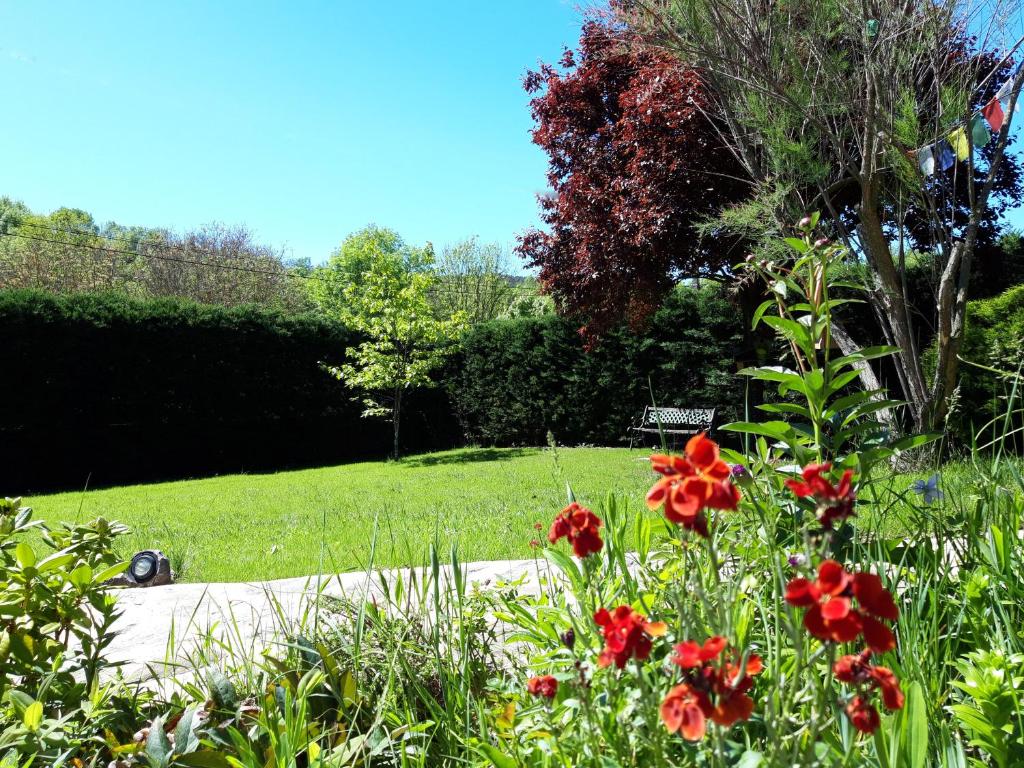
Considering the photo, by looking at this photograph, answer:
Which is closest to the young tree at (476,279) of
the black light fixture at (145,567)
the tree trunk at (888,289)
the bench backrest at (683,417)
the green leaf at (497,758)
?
the bench backrest at (683,417)

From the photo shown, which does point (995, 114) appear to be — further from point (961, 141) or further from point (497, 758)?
point (497, 758)

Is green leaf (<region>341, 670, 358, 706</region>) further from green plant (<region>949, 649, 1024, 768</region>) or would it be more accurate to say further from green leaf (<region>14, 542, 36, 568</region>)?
green plant (<region>949, 649, 1024, 768</region>)

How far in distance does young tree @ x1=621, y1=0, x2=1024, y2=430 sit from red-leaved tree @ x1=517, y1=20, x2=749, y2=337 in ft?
3.34

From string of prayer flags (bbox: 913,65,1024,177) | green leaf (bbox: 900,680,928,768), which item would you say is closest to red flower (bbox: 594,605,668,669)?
green leaf (bbox: 900,680,928,768)

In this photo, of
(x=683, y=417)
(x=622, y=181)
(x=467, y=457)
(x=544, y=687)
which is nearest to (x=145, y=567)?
(x=544, y=687)

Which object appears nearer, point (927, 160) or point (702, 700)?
point (702, 700)

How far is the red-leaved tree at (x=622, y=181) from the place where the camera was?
6.56 meters

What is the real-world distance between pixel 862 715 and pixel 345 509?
556 cm

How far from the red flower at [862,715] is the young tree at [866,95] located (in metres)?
3.93

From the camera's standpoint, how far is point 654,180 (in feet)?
21.9

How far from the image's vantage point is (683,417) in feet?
29.3

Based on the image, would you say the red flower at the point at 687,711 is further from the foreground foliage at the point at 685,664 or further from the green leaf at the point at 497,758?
the green leaf at the point at 497,758

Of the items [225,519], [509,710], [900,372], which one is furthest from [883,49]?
[225,519]

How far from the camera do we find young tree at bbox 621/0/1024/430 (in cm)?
414
